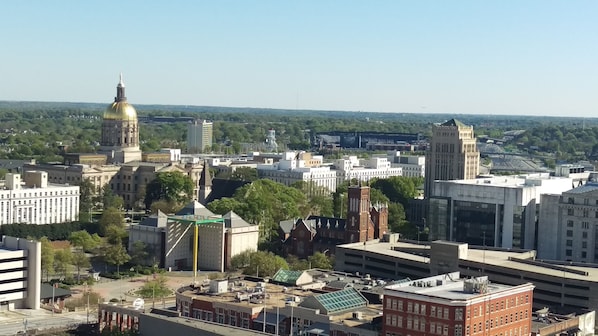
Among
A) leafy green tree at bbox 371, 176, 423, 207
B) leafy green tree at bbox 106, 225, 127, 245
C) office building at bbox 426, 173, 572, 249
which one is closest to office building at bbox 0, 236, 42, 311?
leafy green tree at bbox 106, 225, 127, 245

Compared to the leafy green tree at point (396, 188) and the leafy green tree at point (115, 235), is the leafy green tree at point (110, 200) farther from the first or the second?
the leafy green tree at point (396, 188)

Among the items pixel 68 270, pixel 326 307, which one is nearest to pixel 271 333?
pixel 326 307

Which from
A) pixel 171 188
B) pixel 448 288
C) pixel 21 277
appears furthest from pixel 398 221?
pixel 448 288

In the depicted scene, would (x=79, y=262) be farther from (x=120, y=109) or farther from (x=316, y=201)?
(x=120, y=109)

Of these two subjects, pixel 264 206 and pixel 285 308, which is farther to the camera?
pixel 264 206

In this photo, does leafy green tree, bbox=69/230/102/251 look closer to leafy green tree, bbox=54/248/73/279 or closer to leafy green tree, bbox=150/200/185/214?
leafy green tree, bbox=54/248/73/279

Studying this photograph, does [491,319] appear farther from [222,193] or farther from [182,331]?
[222,193]
